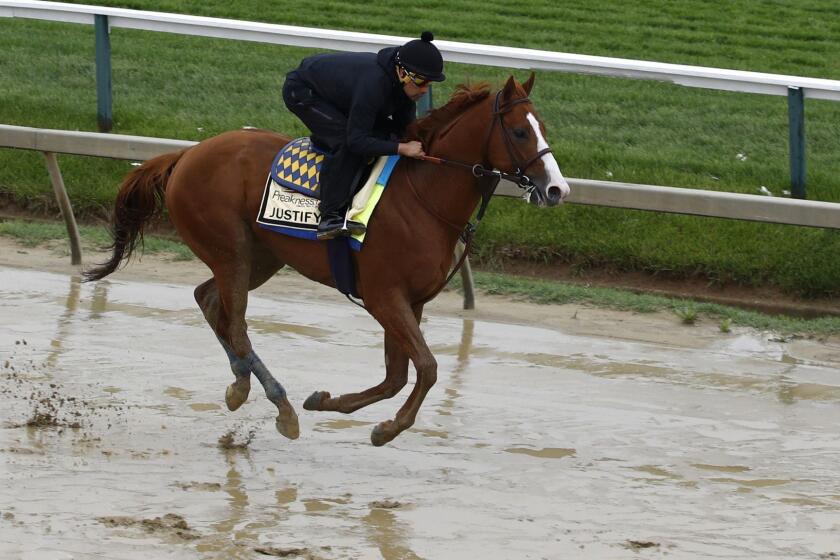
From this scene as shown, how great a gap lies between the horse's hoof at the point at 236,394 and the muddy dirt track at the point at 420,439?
0.13m

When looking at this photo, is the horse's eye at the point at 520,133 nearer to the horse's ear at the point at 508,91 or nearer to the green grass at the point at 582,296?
the horse's ear at the point at 508,91

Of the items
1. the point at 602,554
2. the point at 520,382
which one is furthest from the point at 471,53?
the point at 602,554

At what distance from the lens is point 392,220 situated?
710cm

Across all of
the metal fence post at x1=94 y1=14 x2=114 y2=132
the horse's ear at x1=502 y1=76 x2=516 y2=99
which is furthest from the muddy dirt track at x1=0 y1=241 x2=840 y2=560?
the metal fence post at x1=94 y1=14 x2=114 y2=132

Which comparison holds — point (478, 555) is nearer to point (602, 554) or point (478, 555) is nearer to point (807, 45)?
point (602, 554)

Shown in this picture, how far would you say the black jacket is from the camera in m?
7.02

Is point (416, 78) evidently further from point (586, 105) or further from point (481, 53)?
point (586, 105)

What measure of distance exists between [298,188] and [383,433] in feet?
4.38

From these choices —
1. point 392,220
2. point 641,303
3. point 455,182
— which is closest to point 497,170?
point 455,182

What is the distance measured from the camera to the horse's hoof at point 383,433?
694cm

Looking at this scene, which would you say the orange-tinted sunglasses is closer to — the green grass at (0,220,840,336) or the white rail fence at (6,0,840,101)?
the green grass at (0,220,840,336)

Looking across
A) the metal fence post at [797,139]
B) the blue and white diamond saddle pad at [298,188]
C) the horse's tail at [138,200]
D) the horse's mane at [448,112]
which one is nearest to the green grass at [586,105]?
the metal fence post at [797,139]

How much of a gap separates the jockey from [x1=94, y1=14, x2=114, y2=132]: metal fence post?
5.96m

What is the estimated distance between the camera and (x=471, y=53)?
12.3 meters
